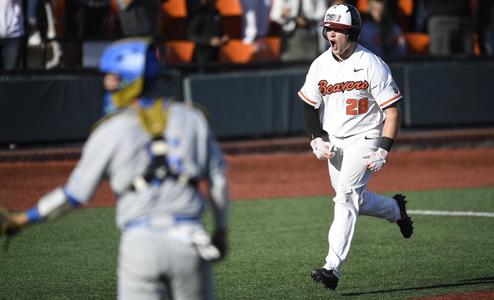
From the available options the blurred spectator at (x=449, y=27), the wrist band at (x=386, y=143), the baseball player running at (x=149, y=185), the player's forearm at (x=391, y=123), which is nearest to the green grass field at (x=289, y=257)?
the wrist band at (x=386, y=143)

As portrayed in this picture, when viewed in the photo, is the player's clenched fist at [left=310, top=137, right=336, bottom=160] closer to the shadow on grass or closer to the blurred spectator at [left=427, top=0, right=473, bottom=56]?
the shadow on grass

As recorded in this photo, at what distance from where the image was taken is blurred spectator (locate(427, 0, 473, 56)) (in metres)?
17.8

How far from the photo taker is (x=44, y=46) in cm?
1622

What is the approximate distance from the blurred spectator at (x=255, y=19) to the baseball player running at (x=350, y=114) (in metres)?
8.87

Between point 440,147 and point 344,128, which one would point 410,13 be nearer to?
point 440,147

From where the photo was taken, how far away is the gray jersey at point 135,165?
180 inches

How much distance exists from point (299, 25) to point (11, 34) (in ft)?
16.4

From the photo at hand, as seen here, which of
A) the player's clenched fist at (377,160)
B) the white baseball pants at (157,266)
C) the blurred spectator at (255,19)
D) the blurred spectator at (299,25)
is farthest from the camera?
the blurred spectator at (299,25)

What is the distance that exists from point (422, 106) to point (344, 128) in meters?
9.96

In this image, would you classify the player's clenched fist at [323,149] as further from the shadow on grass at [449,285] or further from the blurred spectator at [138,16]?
the blurred spectator at [138,16]

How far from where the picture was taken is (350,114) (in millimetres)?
8188

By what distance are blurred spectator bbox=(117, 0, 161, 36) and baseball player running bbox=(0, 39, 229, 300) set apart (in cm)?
1117

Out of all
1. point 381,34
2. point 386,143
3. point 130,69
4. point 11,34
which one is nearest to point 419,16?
point 381,34

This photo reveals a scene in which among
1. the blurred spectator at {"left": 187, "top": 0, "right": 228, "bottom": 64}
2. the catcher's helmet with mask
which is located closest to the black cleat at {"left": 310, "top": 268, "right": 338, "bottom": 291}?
the catcher's helmet with mask
